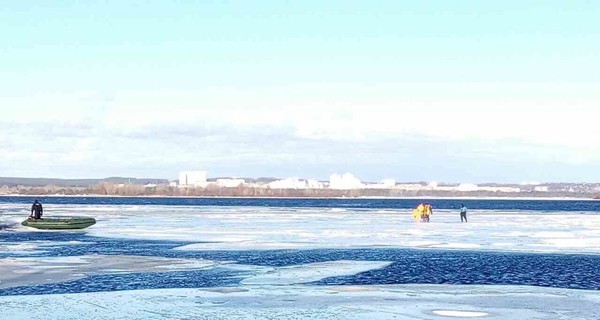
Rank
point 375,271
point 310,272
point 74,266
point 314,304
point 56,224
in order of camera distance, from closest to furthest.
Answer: point 314,304, point 310,272, point 375,271, point 74,266, point 56,224

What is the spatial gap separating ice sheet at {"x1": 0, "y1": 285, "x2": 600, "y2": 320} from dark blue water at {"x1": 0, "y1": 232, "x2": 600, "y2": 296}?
4.77 ft

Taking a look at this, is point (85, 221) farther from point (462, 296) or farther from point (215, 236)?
point (462, 296)

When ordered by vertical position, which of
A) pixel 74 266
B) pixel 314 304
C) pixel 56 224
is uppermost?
pixel 56 224

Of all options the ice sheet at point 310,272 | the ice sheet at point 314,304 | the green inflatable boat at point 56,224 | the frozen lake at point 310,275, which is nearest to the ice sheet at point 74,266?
the frozen lake at point 310,275

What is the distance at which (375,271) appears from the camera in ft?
70.0

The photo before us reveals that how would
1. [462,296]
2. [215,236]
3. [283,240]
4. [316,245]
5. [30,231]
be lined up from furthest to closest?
[30,231] < [215,236] < [283,240] < [316,245] < [462,296]

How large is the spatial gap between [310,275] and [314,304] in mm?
5238

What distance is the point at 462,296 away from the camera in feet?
53.0

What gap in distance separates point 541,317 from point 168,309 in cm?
580

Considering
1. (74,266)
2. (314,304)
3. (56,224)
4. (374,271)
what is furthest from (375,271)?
(56,224)

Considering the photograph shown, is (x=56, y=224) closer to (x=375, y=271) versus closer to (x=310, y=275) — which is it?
(x=375, y=271)

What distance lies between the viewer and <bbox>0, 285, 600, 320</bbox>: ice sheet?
13.6m

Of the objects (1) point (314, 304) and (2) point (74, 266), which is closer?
(1) point (314, 304)

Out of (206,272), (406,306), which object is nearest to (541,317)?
(406,306)
